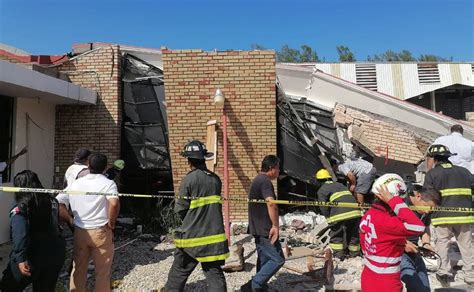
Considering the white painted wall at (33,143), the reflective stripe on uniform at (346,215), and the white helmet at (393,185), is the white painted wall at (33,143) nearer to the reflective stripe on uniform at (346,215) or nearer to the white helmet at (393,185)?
the reflective stripe on uniform at (346,215)

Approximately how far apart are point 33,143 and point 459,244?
746cm

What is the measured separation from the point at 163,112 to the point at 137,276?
417cm

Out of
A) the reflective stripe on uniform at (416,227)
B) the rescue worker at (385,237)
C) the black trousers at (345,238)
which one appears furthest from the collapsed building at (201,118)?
the reflective stripe on uniform at (416,227)

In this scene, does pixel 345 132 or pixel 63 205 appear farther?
pixel 345 132

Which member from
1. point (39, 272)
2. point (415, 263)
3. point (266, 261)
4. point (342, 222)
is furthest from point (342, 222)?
point (39, 272)

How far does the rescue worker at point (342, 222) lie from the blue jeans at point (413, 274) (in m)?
2.42

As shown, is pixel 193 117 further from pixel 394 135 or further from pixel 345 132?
pixel 394 135

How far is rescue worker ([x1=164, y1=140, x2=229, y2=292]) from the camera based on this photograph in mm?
3914

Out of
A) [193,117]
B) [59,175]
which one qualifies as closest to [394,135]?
[193,117]

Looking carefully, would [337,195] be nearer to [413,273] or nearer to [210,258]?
[413,273]

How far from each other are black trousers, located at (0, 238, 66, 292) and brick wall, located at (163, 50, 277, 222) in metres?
4.25

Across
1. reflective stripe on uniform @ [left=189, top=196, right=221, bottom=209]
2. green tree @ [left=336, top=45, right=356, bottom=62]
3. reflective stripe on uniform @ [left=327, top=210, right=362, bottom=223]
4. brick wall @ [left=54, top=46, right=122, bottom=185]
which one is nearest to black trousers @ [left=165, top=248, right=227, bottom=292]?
reflective stripe on uniform @ [left=189, top=196, right=221, bottom=209]

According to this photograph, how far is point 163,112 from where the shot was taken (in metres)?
8.62

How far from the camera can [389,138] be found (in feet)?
26.7
